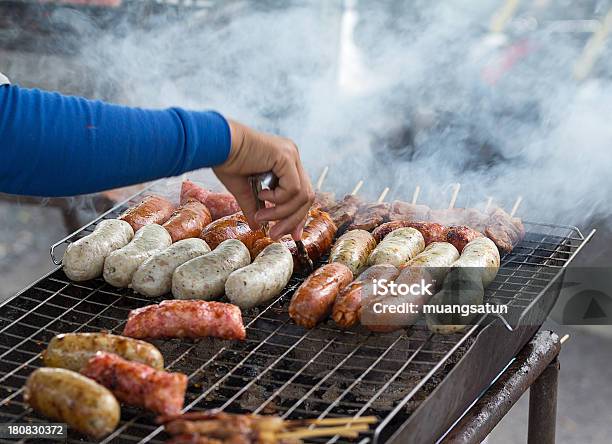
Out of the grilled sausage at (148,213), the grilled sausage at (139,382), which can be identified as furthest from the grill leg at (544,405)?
the grilled sausage at (148,213)

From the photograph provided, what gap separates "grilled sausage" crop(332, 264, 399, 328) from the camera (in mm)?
3119

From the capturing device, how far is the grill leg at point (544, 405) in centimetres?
370

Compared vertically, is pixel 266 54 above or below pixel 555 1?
below

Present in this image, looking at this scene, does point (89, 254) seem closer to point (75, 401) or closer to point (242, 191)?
point (242, 191)

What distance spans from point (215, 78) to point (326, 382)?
13.6ft

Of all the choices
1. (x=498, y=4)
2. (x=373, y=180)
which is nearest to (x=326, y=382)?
(x=373, y=180)

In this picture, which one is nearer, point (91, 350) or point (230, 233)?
point (91, 350)

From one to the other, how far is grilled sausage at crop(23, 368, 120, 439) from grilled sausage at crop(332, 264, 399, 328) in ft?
3.47

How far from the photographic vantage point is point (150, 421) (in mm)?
2533

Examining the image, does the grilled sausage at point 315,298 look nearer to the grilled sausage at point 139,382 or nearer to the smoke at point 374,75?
the grilled sausage at point 139,382

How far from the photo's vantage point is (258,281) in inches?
127

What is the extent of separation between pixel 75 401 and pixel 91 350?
0.34 meters

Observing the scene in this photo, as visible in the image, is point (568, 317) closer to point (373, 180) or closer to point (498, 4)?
point (373, 180)

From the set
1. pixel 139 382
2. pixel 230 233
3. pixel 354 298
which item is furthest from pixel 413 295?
pixel 139 382
